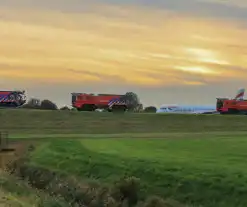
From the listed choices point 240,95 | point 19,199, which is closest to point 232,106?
point 240,95

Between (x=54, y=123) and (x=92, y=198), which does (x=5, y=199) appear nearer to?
(x=92, y=198)

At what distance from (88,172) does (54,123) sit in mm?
38555

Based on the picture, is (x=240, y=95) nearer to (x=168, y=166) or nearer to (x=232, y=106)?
(x=232, y=106)

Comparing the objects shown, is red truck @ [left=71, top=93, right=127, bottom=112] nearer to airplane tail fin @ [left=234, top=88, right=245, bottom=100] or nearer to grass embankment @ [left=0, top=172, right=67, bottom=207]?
airplane tail fin @ [left=234, top=88, right=245, bottom=100]

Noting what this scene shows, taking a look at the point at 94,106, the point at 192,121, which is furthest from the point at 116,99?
the point at 192,121

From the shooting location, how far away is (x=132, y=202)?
23.7 m

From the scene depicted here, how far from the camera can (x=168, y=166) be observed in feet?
91.1

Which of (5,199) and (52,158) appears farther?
(52,158)

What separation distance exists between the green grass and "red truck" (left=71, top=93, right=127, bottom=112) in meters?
12.7

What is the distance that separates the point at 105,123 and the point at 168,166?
4235 cm

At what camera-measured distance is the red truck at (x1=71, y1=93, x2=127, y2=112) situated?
8825 centimetres

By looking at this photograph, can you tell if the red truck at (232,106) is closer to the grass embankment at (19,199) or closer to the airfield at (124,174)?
the airfield at (124,174)

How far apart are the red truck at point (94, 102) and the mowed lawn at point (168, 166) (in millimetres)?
44670

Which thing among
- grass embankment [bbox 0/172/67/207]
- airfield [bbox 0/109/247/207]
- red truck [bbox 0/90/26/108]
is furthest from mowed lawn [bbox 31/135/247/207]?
red truck [bbox 0/90/26/108]
